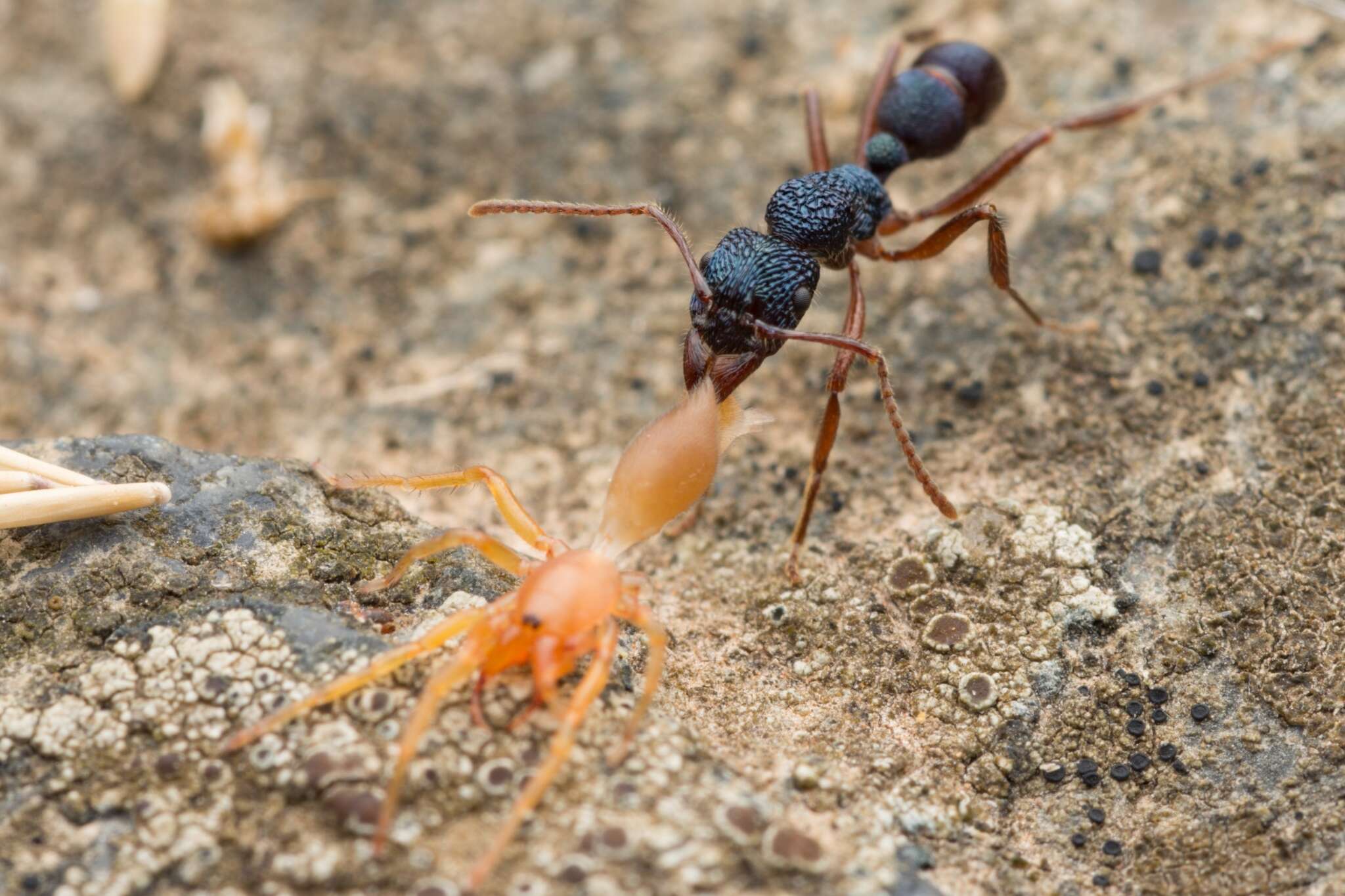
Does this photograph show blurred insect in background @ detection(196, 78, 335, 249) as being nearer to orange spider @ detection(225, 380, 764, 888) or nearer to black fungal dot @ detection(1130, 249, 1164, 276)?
orange spider @ detection(225, 380, 764, 888)

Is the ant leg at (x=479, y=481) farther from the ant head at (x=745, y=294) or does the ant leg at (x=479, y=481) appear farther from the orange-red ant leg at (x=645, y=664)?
the ant head at (x=745, y=294)

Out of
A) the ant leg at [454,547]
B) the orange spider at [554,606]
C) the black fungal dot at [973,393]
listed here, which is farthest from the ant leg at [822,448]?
the ant leg at [454,547]

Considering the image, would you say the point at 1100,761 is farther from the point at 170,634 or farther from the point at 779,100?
the point at 779,100

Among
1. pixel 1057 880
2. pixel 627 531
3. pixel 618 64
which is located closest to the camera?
pixel 1057 880

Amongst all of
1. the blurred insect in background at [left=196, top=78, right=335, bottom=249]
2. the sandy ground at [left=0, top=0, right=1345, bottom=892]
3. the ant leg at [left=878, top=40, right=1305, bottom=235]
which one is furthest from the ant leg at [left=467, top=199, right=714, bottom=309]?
the blurred insect in background at [left=196, top=78, right=335, bottom=249]

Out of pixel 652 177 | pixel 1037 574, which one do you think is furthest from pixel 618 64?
pixel 1037 574

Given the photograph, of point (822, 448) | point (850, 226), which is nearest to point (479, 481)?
point (822, 448)

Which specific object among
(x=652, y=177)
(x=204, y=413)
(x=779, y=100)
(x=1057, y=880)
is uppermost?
(x=779, y=100)

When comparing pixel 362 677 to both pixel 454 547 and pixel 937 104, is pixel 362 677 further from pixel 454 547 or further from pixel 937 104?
pixel 937 104
